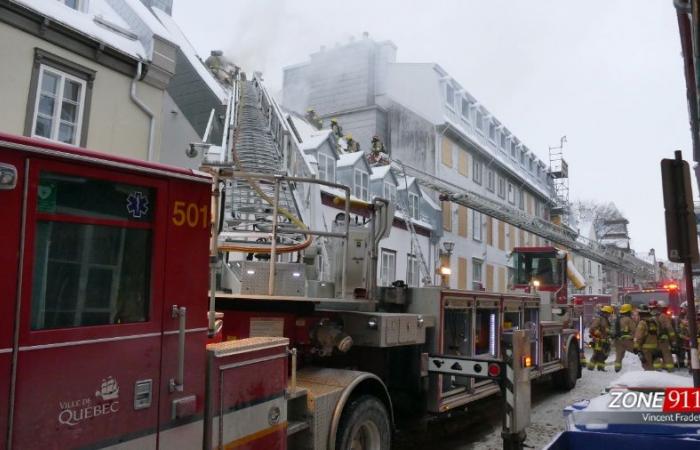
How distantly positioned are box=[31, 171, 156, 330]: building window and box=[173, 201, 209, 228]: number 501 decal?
0.13m

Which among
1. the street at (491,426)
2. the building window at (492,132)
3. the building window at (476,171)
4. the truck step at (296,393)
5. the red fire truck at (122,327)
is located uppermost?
the building window at (492,132)

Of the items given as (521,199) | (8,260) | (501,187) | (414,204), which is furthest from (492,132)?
(8,260)

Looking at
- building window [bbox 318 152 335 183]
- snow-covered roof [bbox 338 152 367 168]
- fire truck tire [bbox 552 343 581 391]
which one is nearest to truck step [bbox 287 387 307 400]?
fire truck tire [bbox 552 343 581 391]

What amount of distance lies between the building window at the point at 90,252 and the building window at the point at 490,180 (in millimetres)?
27409

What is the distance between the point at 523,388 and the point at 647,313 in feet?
25.1

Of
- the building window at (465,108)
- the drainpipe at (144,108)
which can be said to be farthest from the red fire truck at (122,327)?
the building window at (465,108)

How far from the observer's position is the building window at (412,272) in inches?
727

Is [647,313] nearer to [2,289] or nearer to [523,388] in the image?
[523,388]

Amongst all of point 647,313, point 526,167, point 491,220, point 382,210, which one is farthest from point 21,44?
point 526,167

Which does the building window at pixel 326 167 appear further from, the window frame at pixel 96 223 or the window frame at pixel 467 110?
the window frame at pixel 96 223

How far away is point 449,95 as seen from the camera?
26172 millimetres

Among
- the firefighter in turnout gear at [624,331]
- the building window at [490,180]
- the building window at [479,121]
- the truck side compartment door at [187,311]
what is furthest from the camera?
the building window at [479,121]

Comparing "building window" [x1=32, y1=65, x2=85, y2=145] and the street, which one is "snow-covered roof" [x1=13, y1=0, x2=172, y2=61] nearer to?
"building window" [x1=32, y1=65, x2=85, y2=145]

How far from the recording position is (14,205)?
2.18 m
